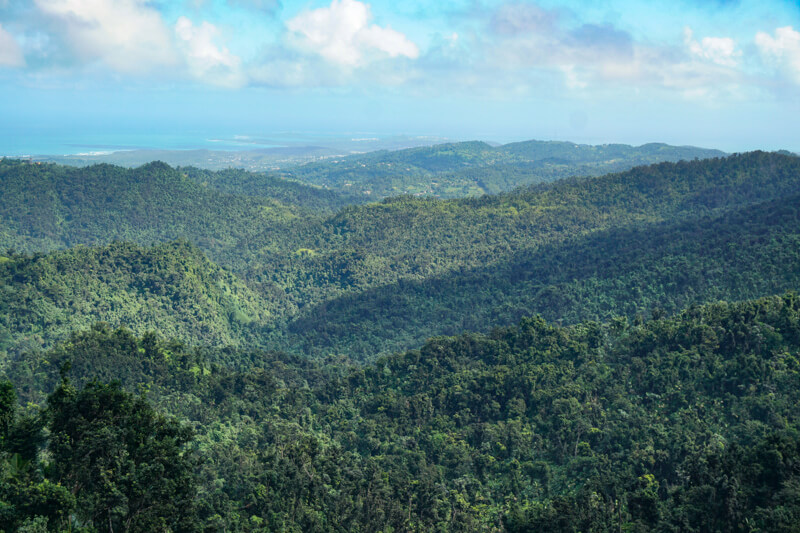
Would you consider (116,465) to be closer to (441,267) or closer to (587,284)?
(587,284)

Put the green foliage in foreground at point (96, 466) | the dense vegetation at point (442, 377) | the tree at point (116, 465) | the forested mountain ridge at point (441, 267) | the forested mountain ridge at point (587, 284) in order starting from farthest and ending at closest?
the forested mountain ridge at point (441, 267) < the forested mountain ridge at point (587, 284) < the dense vegetation at point (442, 377) < the tree at point (116, 465) < the green foliage in foreground at point (96, 466)

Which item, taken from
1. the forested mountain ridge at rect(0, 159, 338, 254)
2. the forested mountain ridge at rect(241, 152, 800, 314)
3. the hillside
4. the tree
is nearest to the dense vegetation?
the tree

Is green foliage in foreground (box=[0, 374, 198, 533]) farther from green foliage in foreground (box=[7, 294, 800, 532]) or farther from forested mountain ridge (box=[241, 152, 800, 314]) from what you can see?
forested mountain ridge (box=[241, 152, 800, 314])

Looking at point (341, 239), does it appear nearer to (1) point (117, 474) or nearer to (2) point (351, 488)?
(2) point (351, 488)

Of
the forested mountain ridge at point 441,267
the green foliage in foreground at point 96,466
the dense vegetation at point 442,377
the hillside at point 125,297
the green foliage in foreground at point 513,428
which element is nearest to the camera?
the green foliage in foreground at point 96,466

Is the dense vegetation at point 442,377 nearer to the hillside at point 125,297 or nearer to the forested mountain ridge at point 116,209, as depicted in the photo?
the hillside at point 125,297

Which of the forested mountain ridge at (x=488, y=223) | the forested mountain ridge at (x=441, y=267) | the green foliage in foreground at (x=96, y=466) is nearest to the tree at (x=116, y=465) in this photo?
the green foliage in foreground at (x=96, y=466)

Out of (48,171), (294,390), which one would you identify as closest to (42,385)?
(294,390)

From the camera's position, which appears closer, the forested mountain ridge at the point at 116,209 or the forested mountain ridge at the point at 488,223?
the forested mountain ridge at the point at 488,223

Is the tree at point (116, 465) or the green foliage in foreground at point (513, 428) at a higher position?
the tree at point (116, 465)
